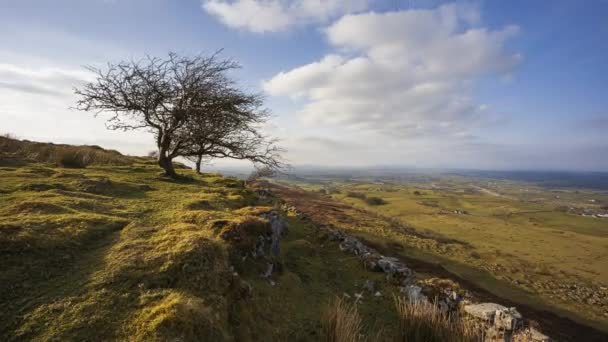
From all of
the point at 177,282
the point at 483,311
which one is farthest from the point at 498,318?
the point at 177,282

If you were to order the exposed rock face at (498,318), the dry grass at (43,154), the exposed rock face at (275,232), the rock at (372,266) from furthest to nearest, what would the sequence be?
1. the dry grass at (43,154)
2. the rock at (372,266)
3. the exposed rock face at (275,232)
4. the exposed rock face at (498,318)

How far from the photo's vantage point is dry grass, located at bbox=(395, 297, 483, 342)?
5.03 m

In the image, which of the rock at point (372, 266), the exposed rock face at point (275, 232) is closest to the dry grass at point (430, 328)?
the exposed rock face at point (275, 232)

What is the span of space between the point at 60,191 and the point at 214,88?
8.38 metres

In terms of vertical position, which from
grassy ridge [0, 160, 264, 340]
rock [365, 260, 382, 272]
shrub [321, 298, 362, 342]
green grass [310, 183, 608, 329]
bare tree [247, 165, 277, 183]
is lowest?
green grass [310, 183, 608, 329]

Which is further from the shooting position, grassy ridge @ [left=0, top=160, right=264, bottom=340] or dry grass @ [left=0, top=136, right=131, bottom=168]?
dry grass @ [left=0, top=136, right=131, bottom=168]

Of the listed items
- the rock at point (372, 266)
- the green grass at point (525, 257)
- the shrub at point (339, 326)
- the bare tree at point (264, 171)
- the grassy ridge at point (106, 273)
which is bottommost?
the green grass at point (525, 257)

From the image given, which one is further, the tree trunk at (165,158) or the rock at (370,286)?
the tree trunk at (165,158)

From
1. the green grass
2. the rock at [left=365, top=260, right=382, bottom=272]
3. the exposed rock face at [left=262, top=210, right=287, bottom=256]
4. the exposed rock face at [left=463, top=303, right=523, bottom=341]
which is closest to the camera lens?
the exposed rock face at [left=463, top=303, right=523, bottom=341]

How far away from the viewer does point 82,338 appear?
4055 mm

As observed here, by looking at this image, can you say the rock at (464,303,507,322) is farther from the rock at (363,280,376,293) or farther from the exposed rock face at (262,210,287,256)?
the exposed rock face at (262,210,287,256)

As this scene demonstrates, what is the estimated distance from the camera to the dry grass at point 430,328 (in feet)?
16.5

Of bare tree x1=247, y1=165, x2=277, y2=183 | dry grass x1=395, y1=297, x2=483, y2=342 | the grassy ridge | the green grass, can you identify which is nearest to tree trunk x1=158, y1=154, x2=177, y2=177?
bare tree x1=247, y1=165, x2=277, y2=183

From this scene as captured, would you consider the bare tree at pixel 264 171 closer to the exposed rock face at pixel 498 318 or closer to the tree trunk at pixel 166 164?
the tree trunk at pixel 166 164
